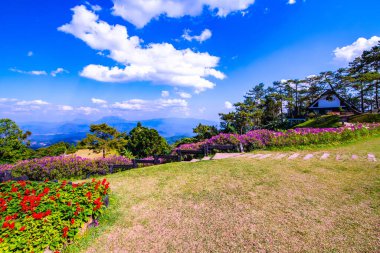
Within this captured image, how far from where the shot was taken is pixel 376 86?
31.4 meters

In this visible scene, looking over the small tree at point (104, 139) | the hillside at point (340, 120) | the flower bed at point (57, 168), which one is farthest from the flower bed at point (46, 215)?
the hillside at point (340, 120)

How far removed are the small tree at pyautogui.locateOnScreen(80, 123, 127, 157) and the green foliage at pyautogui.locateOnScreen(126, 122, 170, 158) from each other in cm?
198

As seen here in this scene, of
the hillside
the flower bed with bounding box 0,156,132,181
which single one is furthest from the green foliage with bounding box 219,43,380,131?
the flower bed with bounding box 0,156,132,181

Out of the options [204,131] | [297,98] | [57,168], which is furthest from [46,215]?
[297,98]

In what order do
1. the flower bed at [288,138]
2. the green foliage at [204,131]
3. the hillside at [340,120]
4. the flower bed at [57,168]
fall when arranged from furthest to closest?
the green foliage at [204,131]
the hillside at [340,120]
the flower bed at [288,138]
the flower bed at [57,168]

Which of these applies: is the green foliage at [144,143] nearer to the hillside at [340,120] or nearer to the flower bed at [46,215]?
the hillside at [340,120]

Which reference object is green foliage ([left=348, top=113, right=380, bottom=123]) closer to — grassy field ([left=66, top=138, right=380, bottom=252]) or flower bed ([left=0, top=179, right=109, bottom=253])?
grassy field ([left=66, top=138, right=380, bottom=252])

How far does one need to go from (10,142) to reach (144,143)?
58.7 ft

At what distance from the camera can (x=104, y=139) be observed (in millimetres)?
28828

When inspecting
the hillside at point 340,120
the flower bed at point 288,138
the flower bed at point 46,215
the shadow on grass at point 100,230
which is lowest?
the shadow on grass at point 100,230

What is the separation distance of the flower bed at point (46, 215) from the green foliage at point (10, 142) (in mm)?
27847

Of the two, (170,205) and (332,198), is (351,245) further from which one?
(170,205)

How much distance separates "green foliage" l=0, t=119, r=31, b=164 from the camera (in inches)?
1018

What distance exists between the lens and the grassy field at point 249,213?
3721 millimetres
